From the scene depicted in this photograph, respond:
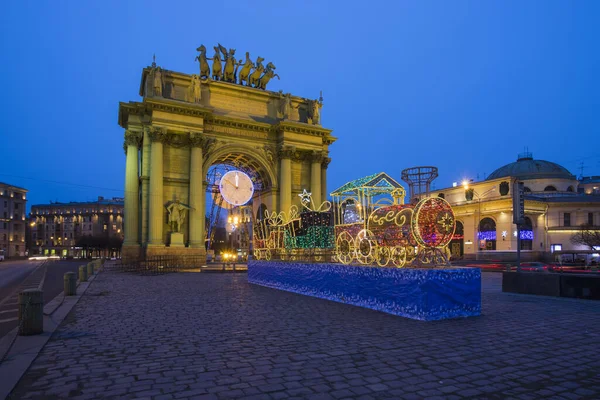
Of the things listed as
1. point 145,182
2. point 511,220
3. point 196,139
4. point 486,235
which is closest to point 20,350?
point 145,182

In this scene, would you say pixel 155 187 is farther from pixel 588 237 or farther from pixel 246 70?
pixel 588 237

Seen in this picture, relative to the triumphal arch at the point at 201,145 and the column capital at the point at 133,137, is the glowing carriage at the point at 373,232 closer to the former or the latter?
the triumphal arch at the point at 201,145

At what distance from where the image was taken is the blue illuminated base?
35.1 feet

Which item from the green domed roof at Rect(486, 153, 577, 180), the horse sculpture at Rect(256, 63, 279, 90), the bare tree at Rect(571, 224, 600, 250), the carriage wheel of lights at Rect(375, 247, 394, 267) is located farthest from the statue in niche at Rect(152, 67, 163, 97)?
the green domed roof at Rect(486, 153, 577, 180)

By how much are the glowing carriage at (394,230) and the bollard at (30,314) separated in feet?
30.2

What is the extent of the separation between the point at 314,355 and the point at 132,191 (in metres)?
32.2

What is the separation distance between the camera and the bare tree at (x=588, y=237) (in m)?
43.0

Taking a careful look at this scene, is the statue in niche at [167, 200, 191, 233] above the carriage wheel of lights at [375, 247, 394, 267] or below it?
above

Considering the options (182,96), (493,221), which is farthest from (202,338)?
(493,221)

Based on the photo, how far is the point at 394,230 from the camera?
42.3 feet

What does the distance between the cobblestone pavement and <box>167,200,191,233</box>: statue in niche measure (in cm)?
2233

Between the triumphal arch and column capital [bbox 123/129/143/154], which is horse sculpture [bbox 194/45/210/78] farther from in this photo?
column capital [bbox 123/129/143/154]

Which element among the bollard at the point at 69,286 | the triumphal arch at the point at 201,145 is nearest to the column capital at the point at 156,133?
the triumphal arch at the point at 201,145

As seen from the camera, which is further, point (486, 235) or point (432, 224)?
point (486, 235)
